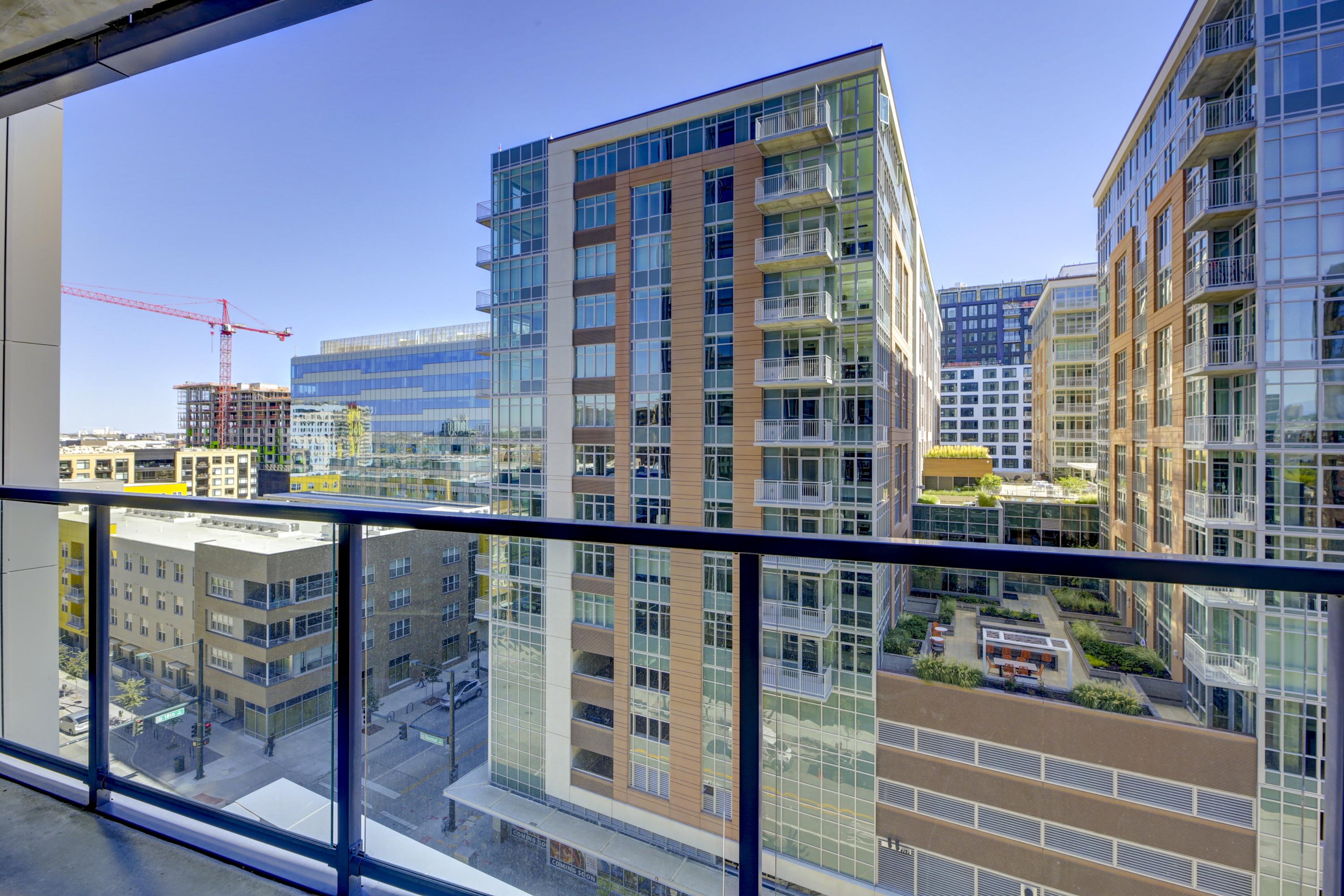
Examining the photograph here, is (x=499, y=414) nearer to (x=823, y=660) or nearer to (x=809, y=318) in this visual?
(x=809, y=318)

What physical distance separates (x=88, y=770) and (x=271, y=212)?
7634 millimetres

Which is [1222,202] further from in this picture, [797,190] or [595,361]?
[595,361]

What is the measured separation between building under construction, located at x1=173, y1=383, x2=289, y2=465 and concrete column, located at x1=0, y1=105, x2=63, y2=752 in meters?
3.01

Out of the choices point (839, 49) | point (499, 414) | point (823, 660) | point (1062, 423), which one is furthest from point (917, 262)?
point (823, 660)

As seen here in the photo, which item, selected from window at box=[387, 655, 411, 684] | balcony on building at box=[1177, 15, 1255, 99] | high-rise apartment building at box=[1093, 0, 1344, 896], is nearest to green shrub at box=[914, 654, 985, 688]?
window at box=[387, 655, 411, 684]

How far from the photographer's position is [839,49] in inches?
357

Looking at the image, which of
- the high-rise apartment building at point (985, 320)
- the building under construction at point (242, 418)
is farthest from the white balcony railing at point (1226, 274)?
the high-rise apartment building at point (985, 320)

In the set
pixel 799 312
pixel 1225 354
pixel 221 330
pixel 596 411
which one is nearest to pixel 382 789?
pixel 799 312

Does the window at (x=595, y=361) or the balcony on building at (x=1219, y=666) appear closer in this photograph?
the balcony on building at (x=1219, y=666)

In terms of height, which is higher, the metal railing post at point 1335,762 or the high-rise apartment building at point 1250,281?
the high-rise apartment building at point 1250,281

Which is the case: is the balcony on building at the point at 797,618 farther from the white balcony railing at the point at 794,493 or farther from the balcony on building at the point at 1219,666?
the white balcony railing at the point at 794,493

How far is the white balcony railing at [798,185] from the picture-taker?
9242 mm

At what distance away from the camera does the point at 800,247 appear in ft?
30.9

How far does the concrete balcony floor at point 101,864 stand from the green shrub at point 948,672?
1.39 meters
